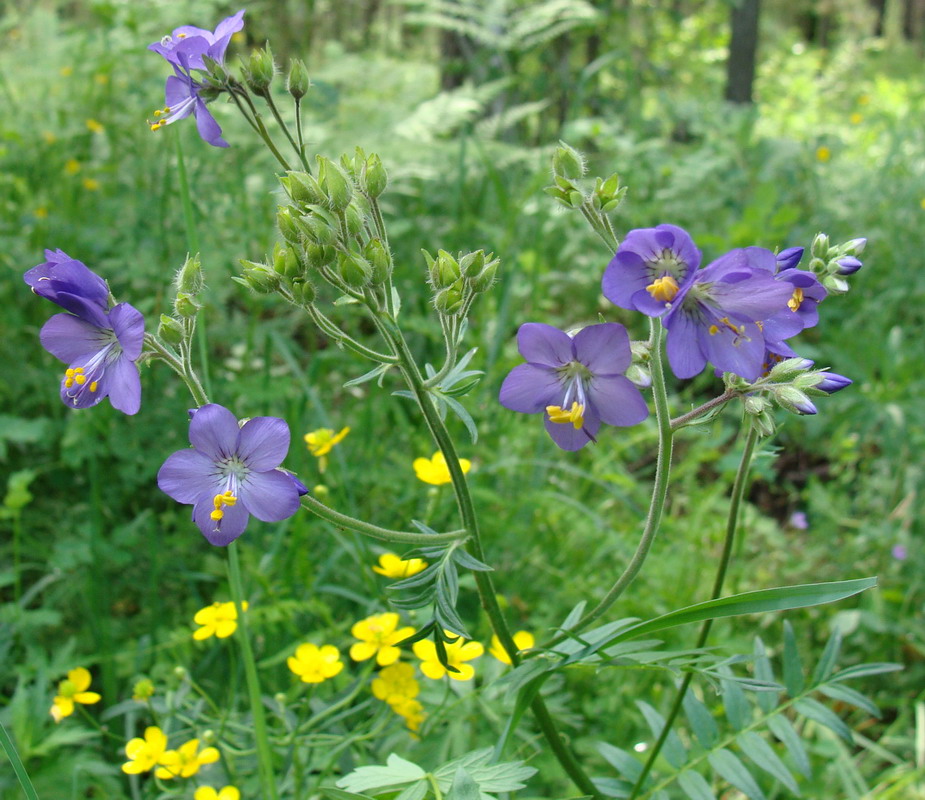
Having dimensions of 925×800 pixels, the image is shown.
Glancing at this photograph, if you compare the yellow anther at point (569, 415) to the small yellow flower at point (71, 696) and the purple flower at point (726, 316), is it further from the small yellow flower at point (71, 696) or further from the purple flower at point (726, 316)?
the small yellow flower at point (71, 696)

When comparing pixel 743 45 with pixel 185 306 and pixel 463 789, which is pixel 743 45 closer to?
pixel 185 306

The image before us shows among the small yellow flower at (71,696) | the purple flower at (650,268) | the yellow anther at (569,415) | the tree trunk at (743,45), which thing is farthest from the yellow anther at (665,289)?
the tree trunk at (743,45)

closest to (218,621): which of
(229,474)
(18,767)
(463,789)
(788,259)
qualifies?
(18,767)

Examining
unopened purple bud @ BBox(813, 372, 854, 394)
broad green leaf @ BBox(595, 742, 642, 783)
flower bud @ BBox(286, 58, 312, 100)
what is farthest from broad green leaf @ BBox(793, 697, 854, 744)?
flower bud @ BBox(286, 58, 312, 100)

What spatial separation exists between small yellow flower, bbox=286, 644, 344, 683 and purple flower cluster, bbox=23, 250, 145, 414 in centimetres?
62

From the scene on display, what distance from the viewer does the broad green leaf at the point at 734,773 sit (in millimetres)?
1320

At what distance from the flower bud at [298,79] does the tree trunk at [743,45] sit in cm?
643

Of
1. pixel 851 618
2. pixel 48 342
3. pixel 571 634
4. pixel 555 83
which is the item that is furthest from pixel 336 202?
pixel 555 83

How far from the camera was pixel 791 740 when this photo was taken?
4.66 ft

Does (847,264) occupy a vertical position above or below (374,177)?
below

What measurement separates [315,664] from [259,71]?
100cm

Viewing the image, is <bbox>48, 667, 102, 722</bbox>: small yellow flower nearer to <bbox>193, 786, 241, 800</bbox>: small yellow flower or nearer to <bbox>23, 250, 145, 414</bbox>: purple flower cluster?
<bbox>193, 786, 241, 800</bbox>: small yellow flower

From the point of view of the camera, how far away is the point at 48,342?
3.85 ft

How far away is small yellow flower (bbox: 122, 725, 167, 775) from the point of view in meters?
1.43
